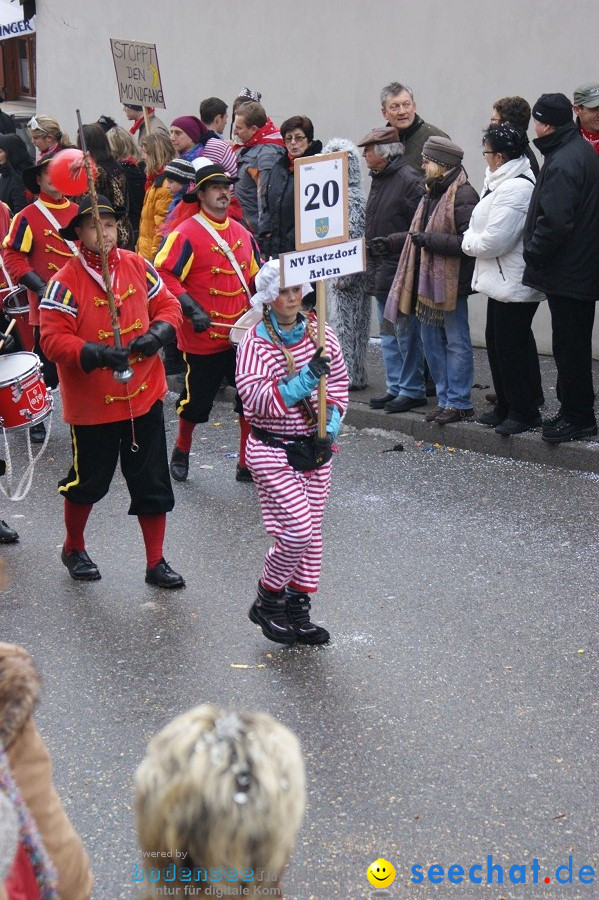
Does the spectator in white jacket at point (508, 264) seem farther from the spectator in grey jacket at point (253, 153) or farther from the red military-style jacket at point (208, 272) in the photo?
the spectator in grey jacket at point (253, 153)

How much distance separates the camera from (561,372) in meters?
7.57

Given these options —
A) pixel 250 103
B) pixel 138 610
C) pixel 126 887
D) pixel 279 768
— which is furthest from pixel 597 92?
pixel 279 768

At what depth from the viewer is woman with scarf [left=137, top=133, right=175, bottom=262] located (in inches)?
400

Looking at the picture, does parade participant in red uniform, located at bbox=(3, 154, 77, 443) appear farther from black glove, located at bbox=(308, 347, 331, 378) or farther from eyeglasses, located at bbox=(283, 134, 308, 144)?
black glove, located at bbox=(308, 347, 331, 378)

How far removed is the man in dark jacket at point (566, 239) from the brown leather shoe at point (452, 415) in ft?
2.89

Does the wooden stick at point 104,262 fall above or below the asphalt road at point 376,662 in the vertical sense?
above

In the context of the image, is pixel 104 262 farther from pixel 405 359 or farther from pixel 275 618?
pixel 405 359

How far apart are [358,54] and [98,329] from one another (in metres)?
6.43

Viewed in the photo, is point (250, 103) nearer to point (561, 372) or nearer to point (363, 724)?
point (561, 372)

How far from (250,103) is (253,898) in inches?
349

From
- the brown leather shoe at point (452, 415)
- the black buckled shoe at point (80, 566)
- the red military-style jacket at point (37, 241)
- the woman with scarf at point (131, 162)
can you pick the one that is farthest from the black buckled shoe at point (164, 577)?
the woman with scarf at point (131, 162)

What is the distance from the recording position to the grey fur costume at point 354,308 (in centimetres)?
913

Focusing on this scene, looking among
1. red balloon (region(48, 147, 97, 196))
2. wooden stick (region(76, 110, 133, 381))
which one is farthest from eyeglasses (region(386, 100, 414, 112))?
wooden stick (region(76, 110, 133, 381))

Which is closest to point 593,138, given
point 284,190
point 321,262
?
point 284,190
